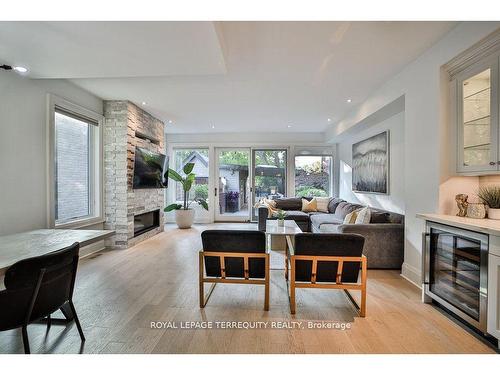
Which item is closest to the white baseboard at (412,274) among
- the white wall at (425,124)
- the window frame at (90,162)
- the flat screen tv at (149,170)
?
the white wall at (425,124)

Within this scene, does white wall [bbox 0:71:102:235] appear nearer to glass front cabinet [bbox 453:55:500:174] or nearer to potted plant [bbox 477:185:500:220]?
glass front cabinet [bbox 453:55:500:174]

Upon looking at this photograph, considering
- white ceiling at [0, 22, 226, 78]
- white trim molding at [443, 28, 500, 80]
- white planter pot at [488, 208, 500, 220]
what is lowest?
white planter pot at [488, 208, 500, 220]

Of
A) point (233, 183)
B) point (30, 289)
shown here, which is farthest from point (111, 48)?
point (233, 183)

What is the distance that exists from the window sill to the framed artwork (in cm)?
527

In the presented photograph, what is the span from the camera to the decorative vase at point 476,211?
7.62 feet

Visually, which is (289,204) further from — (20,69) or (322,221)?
(20,69)

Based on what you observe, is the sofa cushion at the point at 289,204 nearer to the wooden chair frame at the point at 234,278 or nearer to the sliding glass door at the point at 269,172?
the sliding glass door at the point at 269,172

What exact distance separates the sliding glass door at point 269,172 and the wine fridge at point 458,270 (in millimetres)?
5239

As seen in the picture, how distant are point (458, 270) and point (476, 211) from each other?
0.59m

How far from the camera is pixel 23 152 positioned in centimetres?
307

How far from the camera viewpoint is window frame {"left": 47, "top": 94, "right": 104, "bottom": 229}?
135 inches

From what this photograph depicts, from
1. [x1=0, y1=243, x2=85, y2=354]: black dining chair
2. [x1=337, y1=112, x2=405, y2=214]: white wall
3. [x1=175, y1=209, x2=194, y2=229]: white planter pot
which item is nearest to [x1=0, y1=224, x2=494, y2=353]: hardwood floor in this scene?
[x1=0, y1=243, x2=85, y2=354]: black dining chair
